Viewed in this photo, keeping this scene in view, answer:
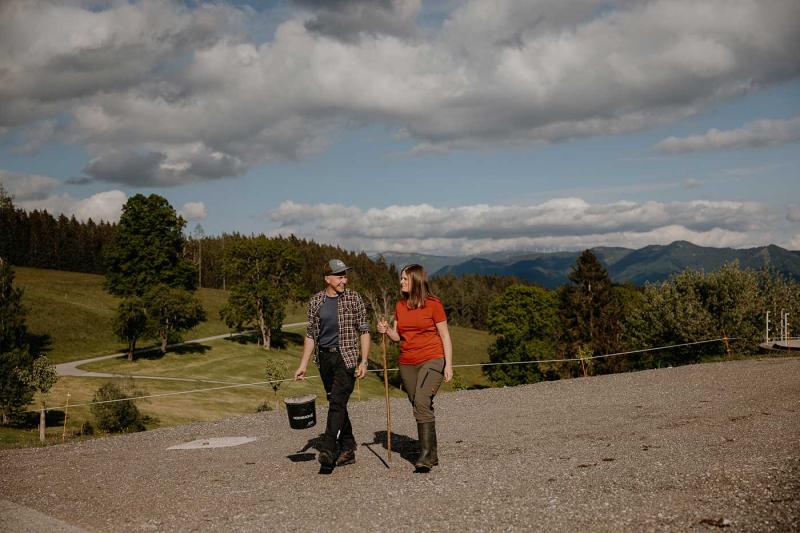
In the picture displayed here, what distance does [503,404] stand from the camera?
16.6m

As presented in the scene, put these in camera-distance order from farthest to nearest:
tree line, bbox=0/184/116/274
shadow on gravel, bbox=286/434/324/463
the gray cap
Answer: tree line, bbox=0/184/116/274
shadow on gravel, bbox=286/434/324/463
the gray cap

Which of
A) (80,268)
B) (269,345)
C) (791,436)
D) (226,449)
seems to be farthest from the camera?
(80,268)

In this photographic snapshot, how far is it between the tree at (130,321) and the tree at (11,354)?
1877 cm

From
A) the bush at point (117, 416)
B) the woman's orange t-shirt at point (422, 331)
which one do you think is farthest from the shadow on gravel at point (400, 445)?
the bush at point (117, 416)

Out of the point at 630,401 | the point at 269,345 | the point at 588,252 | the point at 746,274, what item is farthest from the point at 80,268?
the point at 630,401

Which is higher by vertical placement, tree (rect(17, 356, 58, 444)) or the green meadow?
tree (rect(17, 356, 58, 444))

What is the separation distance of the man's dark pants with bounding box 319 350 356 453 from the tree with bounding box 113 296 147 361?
174ft

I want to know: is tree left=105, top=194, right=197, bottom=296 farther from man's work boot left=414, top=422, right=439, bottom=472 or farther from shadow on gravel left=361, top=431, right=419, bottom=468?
man's work boot left=414, top=422, right=439, bottom=472

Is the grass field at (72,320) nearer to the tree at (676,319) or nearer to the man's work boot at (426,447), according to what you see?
the tree at (676,319)

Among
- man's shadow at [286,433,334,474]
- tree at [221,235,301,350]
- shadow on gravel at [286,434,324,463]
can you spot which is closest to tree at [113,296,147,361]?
tree at [221,235,301,350]

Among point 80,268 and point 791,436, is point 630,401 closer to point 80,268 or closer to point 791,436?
point 791,436

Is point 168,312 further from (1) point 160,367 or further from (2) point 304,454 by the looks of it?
(2) point 304,454

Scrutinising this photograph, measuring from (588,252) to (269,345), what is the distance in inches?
1584

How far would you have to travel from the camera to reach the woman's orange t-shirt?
28.0 ft
